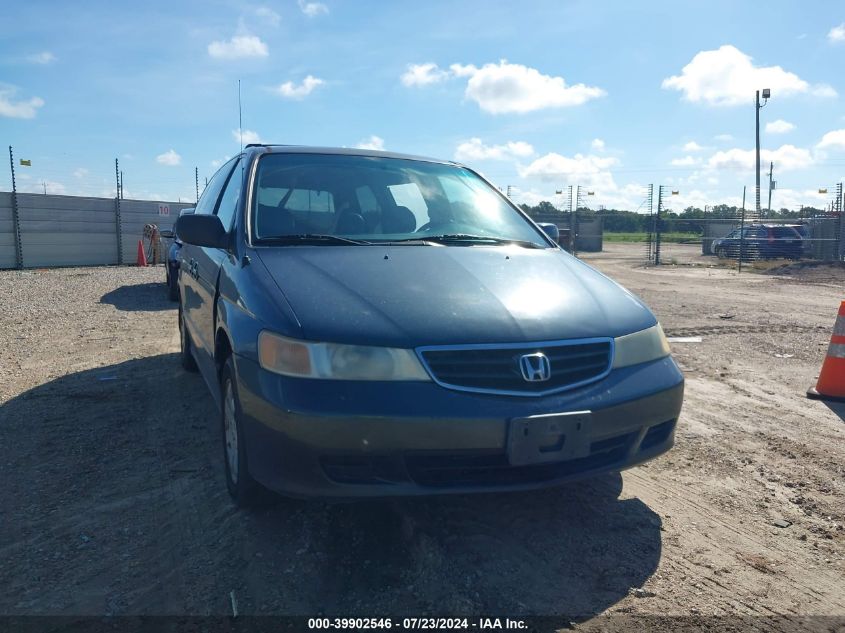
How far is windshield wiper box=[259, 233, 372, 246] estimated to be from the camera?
3.55 m

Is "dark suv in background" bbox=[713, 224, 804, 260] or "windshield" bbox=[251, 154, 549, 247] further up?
"windshield" bbox=[251, 154, 549, 247]

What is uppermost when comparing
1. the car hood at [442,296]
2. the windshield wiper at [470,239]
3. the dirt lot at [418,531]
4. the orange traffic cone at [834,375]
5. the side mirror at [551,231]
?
the side mirror at [551,231]

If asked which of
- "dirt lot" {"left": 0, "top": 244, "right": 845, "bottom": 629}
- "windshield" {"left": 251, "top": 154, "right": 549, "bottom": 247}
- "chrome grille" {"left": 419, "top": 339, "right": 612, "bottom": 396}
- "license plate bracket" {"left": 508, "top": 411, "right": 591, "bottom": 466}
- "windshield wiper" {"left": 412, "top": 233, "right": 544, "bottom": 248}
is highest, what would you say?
"windshield" {"left": 251, "top": 154, "right": 549, "bottom": 247}

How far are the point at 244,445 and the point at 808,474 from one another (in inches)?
114

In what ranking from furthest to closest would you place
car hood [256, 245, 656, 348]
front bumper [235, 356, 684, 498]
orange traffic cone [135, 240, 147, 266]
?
orange traffic cone [135, 240, 147, 266], car hood [256, 245, 656, 348], front bumper [235, 356, 684, 498]

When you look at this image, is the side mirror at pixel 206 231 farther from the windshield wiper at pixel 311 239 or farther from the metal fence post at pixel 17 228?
the metal fence post at pixel 17 228

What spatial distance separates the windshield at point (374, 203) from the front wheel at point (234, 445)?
2.43 feet

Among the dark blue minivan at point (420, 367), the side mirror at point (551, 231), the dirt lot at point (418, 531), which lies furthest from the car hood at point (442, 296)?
the side mirror at point (551, 231)

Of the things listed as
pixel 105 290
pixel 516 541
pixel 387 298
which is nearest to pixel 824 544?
pixel 516 541

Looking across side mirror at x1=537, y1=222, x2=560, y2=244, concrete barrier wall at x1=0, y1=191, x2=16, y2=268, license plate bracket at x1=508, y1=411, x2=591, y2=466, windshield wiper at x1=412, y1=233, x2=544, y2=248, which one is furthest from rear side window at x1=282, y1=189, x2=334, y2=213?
concrete barrier wall at x1=0, y1=191, x2=16, y2=268

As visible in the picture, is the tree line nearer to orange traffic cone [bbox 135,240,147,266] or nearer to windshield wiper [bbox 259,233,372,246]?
orange traffic cone [bbox 135,240,147,266]

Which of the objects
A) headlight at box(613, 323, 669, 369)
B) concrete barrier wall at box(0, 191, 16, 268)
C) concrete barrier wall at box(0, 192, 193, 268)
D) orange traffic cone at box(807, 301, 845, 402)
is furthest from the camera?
concrete barrier wall at box(0, 192, 193, 268)

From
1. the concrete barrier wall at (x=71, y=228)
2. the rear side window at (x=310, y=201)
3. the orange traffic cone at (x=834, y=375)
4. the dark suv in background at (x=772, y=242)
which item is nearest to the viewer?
the rear side window at (x=310, y=201)

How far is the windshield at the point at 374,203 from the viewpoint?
379cm
